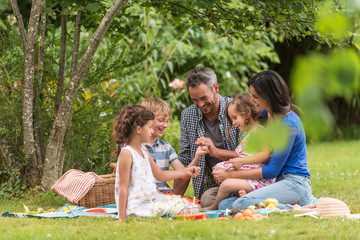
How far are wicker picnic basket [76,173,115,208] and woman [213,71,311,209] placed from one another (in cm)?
94

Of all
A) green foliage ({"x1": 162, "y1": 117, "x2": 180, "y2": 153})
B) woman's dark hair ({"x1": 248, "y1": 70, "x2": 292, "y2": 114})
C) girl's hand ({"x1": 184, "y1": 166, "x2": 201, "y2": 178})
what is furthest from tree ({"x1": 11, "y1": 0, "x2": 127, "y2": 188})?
green foliage ({"x1": 162, "y1": 117, "x2": 180, "y2": 153})

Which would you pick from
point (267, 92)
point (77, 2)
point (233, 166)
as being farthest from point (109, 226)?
point (77, 2)

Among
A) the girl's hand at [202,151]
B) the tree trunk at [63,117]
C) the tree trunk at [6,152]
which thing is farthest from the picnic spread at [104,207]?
the tree trunk at [6,152]

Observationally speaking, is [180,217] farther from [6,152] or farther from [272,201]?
[6,152]

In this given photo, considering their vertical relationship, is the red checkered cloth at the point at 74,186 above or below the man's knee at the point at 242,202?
above

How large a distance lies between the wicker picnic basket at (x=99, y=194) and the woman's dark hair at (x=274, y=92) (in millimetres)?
1515

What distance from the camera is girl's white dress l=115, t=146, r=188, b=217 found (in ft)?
10.8

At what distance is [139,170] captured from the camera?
3.29 metres

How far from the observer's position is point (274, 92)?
3.31 metres

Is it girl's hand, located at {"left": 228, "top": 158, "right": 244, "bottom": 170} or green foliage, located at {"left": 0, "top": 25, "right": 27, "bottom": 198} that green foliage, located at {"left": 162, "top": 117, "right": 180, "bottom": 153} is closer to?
green foliage, located at {"left": 0, "top": 25, "right": 27, "bottom": 198}

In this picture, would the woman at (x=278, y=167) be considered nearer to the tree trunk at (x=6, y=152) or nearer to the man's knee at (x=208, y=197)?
the man's knee at (x=208, y=197)

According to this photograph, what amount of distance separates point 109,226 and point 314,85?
7.45ft

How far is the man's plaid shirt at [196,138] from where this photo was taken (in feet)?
13.6

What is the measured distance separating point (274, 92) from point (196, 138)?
1.11 metres
